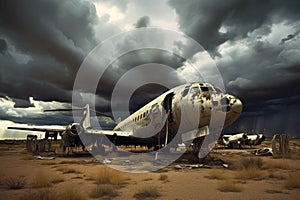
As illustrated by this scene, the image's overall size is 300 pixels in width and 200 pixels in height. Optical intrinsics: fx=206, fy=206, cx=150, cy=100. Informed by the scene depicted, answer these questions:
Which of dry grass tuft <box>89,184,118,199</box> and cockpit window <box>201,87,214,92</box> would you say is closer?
dry grass tuft <box>89,184,118,199</box>

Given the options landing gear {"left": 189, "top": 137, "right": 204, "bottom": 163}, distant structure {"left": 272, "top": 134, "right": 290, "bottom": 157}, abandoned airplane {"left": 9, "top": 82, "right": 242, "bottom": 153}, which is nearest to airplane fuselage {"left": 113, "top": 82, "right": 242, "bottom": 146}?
abandoned airplane {"left": 9, "top": 82, "right": 242, "bottom": 153}

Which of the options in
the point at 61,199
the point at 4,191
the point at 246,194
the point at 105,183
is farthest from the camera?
the point at 105,183

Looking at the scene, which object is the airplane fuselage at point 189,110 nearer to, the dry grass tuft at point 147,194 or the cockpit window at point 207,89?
the cockpit window at point 207,89

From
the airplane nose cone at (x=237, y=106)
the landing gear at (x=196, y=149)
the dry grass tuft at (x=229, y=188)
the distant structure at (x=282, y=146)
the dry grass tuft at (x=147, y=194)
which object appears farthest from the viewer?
the distant structure at (x=282, y=146)

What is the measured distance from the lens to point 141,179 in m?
9.19

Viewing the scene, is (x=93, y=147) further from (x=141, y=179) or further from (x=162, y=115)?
(x=141, y=179)

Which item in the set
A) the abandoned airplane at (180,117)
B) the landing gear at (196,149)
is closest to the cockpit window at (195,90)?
the abandoned airplane at (180,117)

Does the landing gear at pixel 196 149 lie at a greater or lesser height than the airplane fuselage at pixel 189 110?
lesser

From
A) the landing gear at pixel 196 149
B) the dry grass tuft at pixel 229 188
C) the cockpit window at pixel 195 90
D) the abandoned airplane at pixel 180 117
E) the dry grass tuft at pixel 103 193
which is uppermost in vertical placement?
the cockpit window at pixel 195 90

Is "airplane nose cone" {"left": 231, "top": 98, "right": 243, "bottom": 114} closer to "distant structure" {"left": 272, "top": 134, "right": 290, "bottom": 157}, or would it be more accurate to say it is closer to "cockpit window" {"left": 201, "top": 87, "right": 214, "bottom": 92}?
"cockpit window" {"left": 201, "top": 87, "right": 214, "bottom": 92}

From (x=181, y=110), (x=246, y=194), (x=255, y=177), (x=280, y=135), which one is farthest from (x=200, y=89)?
(x=280, y=135)

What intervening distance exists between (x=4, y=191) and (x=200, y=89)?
10779mm

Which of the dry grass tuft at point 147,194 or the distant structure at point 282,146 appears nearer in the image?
the dry grass tuft at point 147,194

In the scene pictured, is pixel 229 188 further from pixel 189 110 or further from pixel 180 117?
pixel 180 117
